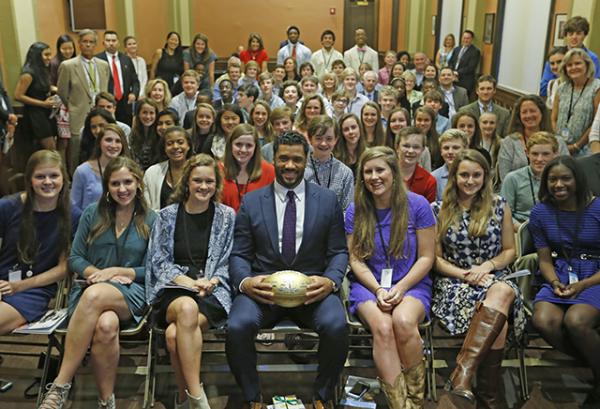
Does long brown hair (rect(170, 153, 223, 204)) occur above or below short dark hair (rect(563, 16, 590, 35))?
below

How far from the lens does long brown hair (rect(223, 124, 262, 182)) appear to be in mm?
4191

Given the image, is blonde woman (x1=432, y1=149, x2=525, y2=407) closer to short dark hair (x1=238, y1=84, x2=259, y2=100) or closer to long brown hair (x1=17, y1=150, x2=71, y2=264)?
long brown hair (x1=17, y1=150, x2=71, y2=264)

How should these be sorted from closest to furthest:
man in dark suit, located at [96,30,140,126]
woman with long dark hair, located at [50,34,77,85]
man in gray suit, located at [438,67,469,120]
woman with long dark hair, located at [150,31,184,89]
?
woman with long dark hair, located at [50,34,77,85]
man in dark suit, located at [96,30,140,126]
man in gray suit, located at [438,67,469,120]
woman with long dark hair, located at [150,31,184,89]

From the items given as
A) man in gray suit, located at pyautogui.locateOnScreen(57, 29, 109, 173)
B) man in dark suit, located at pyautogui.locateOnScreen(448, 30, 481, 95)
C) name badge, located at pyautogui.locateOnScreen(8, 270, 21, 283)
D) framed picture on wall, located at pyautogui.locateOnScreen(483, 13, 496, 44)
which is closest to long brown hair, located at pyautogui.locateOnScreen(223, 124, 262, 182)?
name badge, located at pyautogui.locateOnScreen(8, 270, 21, 283)

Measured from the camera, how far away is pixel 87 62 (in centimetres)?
684

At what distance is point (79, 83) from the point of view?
22.3 feet

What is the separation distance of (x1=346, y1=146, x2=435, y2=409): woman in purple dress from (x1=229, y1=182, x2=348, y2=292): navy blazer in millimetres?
112

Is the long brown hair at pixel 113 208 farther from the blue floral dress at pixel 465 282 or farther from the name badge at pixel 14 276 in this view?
the blue floral dress at pixel 465 282

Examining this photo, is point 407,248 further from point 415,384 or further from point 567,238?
point 567,238

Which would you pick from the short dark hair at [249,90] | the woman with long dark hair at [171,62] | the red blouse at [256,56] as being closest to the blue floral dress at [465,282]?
the short dark hair at [249,90]

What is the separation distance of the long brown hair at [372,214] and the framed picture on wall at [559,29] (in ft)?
16.1

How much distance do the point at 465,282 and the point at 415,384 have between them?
0.69 meters

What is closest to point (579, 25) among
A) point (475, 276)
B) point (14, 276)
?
point (475, 276)

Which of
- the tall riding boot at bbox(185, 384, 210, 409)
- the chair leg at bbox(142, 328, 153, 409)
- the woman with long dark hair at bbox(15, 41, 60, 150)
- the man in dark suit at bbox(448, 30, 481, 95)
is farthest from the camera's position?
the man in dark suit at bbox(448, 30, 481, 95)
